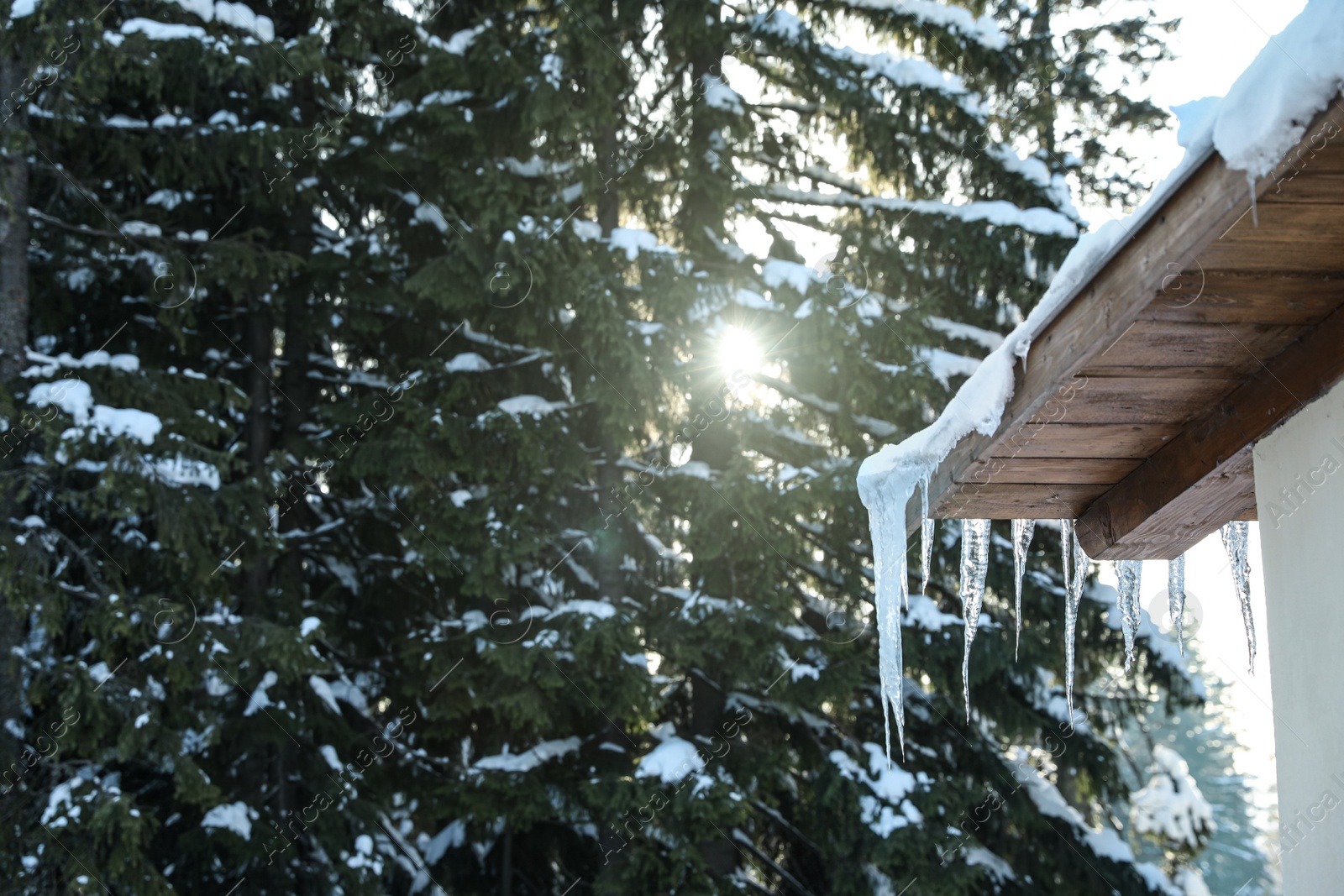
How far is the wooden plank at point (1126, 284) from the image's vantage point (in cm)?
185

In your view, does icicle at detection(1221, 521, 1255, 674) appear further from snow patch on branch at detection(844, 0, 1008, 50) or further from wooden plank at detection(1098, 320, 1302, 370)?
snow patch on branch at detection(844, 0, 1008, 50)

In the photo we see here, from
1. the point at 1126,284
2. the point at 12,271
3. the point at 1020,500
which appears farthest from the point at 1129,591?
the point at 12,271

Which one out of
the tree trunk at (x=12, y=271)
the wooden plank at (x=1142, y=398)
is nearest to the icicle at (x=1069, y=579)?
the wooden plank at (x=1142, y=398)

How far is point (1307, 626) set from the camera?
2516 mm

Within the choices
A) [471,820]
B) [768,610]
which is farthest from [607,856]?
[768,610]

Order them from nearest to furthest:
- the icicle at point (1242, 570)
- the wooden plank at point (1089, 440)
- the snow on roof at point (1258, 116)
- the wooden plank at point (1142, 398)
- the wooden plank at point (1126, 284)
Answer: the snow on roof at point (1258, 116), the wooden plank at point (1126, 284), the wooden plank at point (1142, 398), the wooden plank at point (1089, 440), the icicle at point (1242, 570)

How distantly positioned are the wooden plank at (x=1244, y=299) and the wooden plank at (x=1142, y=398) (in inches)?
11.1

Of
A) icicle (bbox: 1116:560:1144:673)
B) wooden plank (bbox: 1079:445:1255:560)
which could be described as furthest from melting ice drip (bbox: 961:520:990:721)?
icicle (bbox: 1116:560:1144:673)

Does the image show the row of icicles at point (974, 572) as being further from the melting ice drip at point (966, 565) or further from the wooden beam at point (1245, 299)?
the wooden beam at point (1245, 299)

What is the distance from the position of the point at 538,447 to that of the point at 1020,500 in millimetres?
5117

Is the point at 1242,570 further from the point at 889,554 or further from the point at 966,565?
the point at 889,554

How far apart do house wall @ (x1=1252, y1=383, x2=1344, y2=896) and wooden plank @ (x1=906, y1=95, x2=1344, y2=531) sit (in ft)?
1.94

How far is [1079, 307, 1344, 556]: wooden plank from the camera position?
7.92ft

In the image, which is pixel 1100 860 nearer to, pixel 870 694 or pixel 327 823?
pixel 870 694
